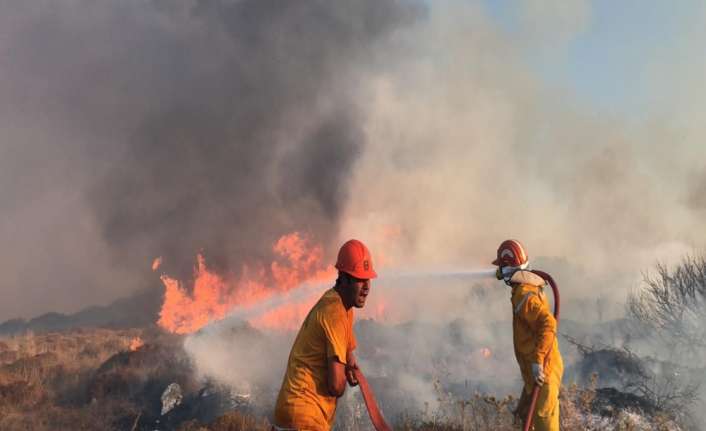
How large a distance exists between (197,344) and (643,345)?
55.9 ft

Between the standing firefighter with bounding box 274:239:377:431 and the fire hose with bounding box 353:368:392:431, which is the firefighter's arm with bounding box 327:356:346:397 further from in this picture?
the fire hose with bounding box 353:368:392:431

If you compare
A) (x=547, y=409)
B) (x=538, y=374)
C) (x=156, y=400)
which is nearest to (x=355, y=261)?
(x=538, y=374)

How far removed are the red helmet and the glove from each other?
1017mm

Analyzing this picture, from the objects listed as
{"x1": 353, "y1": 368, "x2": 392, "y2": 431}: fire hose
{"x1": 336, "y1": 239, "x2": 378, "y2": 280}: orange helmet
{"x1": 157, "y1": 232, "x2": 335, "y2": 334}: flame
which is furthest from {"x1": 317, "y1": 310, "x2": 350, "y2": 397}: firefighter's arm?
{"x1": 157, "y1": 232, "x2": 335, "y2": 334}: flame

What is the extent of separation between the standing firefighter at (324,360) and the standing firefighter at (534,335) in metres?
2.03

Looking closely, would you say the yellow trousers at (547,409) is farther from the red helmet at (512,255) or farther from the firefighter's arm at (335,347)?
the firefighter's arm at (335,347)

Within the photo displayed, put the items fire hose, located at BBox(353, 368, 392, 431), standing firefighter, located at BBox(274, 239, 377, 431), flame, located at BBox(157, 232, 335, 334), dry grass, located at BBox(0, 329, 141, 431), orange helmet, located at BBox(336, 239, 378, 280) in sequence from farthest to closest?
flame, located at BBox(157, 232, 335, 334), dry grass, located at BBox(0, 329, 141, 431), orange helmet, located at BBox(336, 239, 378, 280), standing firefighter, located at BBox(274, 239, 377, 431), fire hose, located at BBox(353, 368, 392, 431)

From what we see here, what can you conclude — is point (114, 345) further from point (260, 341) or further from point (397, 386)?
point (397, 386)

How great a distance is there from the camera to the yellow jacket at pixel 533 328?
15.0ft

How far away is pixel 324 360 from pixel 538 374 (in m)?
2.18

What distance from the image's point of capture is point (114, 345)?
25.1 meters

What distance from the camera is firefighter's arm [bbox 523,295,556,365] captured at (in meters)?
4.51

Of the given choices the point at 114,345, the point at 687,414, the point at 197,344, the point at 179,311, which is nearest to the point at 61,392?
the point at 197,344

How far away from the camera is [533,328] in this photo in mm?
4727
